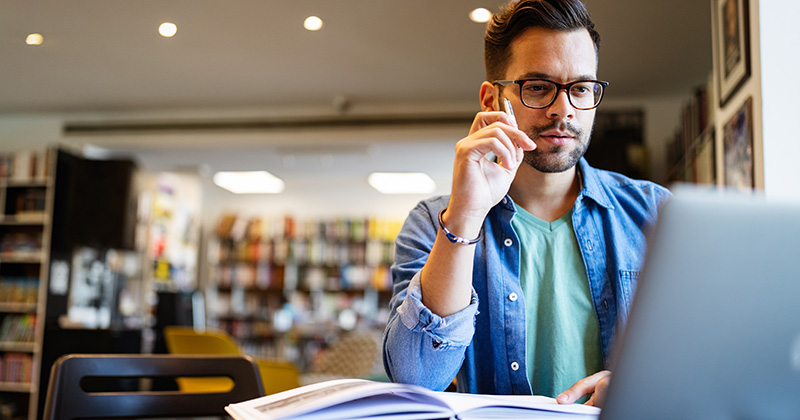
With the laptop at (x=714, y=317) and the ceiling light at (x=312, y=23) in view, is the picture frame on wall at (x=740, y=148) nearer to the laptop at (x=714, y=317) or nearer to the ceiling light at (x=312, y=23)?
the laptop at (x=714, y=317)

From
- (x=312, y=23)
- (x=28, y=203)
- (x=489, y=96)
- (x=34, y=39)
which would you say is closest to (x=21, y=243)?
(x=28, y=203)

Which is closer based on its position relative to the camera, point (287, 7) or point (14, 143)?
Result: point (287, 7)

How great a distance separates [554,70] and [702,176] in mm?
2989

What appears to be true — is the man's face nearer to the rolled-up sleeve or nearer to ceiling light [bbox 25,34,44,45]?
the rolled-up sleeve

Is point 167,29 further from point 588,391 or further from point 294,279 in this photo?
point 294,279

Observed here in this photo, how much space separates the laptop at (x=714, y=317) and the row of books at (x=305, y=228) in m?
8.08

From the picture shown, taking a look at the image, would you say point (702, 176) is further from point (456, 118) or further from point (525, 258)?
point (525, 258)

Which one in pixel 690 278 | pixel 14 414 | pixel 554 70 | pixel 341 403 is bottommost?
pixel 14 414

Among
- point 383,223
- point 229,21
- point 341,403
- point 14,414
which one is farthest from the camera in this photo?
point 383,223

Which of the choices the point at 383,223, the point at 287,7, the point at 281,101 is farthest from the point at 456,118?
the point at 383,223

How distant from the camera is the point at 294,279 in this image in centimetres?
881

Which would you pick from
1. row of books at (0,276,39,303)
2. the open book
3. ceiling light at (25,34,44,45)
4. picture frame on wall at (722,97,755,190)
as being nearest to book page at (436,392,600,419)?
the open book

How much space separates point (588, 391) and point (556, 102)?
0.45 meters

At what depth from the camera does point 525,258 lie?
116 cm
